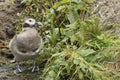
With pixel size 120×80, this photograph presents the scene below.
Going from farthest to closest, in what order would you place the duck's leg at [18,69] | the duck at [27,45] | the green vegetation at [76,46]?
1. the duck's leg at [18,69]
2. the duck at [27,45]
3. the green vegetation at [76,46]

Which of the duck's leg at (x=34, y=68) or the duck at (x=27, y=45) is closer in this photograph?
the duck at (x=27, y=45)

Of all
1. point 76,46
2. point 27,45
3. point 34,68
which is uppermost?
point 27,45

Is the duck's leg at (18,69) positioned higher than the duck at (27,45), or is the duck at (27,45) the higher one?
the duck at (27,45)

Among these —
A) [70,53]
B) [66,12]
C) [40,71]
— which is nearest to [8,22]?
[66,12]

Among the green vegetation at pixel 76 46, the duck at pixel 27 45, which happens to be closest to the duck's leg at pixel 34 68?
the green vegetation at pixel 76 46

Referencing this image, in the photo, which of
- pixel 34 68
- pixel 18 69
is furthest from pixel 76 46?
pixel 18 69

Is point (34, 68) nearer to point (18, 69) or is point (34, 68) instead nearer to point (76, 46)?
point (18, 69)

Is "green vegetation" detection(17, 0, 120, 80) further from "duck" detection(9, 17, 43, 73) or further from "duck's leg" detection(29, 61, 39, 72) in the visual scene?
"duck" detection(9, 17, 43, 73)

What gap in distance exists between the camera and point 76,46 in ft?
18.9

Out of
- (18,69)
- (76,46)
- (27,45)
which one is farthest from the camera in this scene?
(18,69)

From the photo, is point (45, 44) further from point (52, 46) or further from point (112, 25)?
point (112, 25)

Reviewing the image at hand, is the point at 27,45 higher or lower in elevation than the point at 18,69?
higher

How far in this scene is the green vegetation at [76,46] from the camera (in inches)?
201

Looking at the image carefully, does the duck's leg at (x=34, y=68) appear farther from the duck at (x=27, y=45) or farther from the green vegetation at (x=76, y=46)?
the duck at (x=27, y=45)
